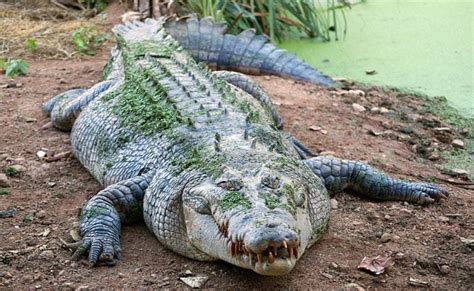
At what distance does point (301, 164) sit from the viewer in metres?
3.61

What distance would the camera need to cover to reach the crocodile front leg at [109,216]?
329 cm

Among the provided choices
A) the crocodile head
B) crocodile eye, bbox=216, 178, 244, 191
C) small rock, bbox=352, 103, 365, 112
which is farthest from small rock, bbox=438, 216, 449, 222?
small rock, bbox=352, 103, 365, 112

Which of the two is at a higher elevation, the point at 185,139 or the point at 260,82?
the point at 185,139

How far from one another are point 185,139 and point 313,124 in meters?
1.66

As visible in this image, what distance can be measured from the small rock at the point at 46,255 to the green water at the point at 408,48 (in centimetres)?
345

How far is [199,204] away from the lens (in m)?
3.14

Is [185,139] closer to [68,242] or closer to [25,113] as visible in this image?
[68,242]

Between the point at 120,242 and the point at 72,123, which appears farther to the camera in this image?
the point at 72,123

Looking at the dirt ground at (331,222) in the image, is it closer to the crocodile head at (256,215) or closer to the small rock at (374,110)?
the small rock at (374,110)

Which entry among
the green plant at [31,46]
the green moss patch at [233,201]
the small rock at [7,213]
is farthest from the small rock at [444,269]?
the green plant at [31,46]

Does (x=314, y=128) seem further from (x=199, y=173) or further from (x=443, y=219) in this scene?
(x=199, y=173)

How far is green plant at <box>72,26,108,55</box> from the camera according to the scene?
6742 mm

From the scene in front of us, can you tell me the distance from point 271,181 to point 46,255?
1.04m

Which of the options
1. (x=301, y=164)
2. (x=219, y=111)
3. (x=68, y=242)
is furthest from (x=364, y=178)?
(x=68, y=242)
